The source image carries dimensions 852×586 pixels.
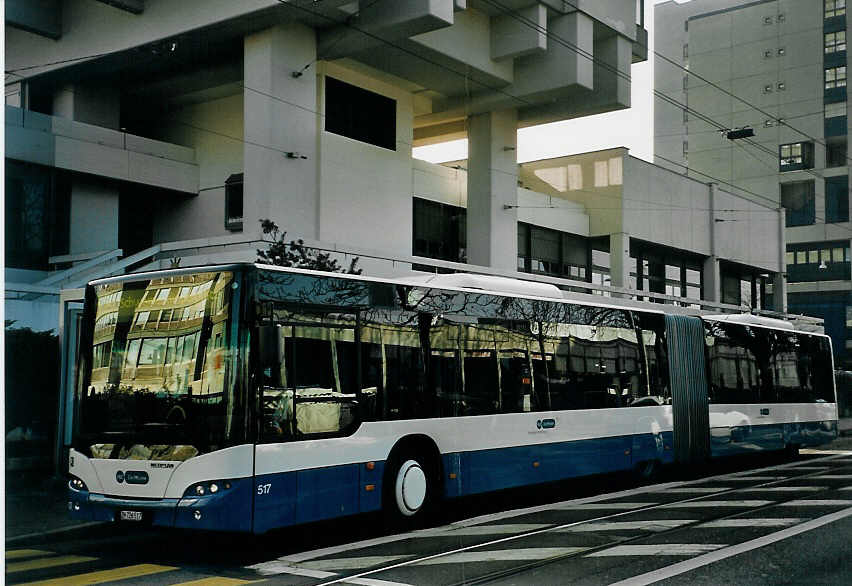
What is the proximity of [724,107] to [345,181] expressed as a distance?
200ft

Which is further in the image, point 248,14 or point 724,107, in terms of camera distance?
point 724,107

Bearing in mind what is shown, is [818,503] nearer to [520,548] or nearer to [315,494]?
[520,548]

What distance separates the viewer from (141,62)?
87.7 feet

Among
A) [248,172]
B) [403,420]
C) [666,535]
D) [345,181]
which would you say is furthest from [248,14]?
[666,535]

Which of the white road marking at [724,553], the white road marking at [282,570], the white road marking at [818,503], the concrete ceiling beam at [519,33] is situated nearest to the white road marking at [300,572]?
the white road marking at [282,570]

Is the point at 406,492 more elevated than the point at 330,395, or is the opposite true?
the point at 330,395

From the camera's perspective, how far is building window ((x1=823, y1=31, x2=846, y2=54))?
7406cm

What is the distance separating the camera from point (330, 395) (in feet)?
35.6

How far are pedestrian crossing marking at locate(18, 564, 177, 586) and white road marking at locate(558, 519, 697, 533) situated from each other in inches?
179

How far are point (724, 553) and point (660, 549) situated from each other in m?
0.63

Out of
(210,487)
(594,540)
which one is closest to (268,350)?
(210,487)

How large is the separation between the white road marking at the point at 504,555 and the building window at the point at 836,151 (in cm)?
7220

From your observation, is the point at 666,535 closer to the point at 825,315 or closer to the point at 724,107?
the point at 825,315

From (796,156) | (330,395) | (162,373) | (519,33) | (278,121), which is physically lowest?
(330,395)
